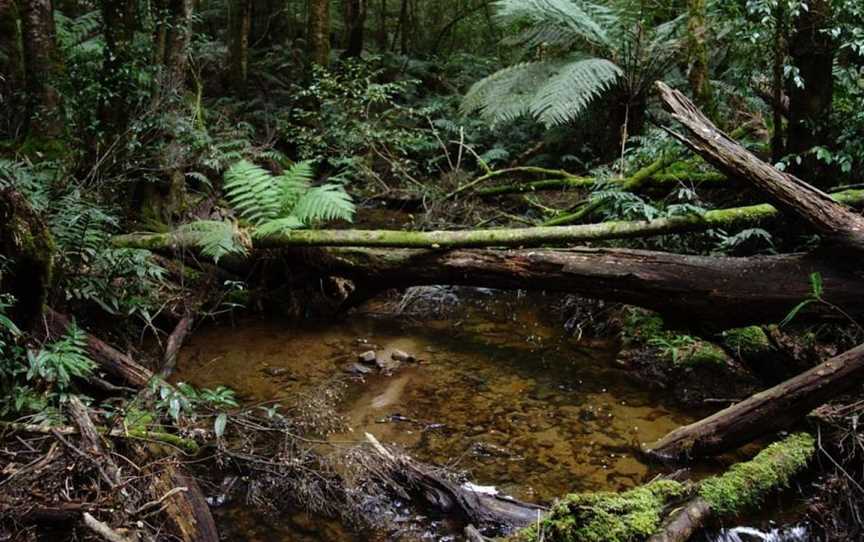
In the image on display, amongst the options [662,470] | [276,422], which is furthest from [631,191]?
[276,422]

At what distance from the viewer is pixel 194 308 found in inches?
166

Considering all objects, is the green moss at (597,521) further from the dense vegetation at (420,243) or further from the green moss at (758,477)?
the green moss at (758,477)

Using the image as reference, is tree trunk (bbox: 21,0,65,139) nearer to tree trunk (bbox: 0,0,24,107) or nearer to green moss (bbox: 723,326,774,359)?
tree trunk (bbox: 0,0,24,107)

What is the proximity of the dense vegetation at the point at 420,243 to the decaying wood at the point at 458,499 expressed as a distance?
0.22m

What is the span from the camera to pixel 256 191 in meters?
4.76

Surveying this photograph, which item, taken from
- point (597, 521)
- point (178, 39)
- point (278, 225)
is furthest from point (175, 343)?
point (597, 521)

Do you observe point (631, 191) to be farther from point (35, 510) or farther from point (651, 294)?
point (35, 510)

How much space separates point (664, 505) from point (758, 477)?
1.78 feet

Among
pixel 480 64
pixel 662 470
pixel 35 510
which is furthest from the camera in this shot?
pixel 480 64

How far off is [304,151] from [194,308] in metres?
3.06

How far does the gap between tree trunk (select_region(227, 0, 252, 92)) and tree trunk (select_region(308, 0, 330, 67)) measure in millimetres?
2531

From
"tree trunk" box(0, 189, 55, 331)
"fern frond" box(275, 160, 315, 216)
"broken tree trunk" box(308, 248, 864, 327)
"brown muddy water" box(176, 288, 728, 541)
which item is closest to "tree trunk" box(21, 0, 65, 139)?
"fern frond" box(275, 160, 315, 216)

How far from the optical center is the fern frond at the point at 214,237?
4.16 meters

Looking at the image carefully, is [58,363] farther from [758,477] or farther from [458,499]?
[758,477]
